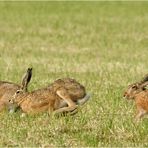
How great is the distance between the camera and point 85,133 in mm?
8086

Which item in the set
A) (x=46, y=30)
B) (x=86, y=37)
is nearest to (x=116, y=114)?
(x=86, y=37)

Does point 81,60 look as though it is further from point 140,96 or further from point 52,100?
point 140,96

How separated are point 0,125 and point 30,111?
32.9 inches

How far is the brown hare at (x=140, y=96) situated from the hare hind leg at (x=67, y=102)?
33.3 inches

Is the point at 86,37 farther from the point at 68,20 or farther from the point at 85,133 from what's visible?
the point at 85,133

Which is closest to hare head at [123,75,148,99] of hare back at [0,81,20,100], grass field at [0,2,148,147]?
grass field at [0,2,148,147]

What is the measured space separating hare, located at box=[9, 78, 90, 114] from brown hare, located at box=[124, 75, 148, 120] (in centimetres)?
63

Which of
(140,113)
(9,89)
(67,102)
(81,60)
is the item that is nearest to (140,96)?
(140,113)

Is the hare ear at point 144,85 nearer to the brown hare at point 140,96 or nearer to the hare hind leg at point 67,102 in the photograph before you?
the brown hare at point 140,96

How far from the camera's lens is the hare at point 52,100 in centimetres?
931

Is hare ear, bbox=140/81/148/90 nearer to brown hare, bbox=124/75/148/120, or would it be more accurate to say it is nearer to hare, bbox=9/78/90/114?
brown hare, bbox=124/75/148/120

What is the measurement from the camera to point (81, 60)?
17.9 m

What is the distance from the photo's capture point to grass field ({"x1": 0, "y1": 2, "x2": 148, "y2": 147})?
26.5ft

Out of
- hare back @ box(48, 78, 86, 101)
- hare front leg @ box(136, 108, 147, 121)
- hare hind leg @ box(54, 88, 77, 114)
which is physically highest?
hare back @ box(48, 78, 86, 101)
